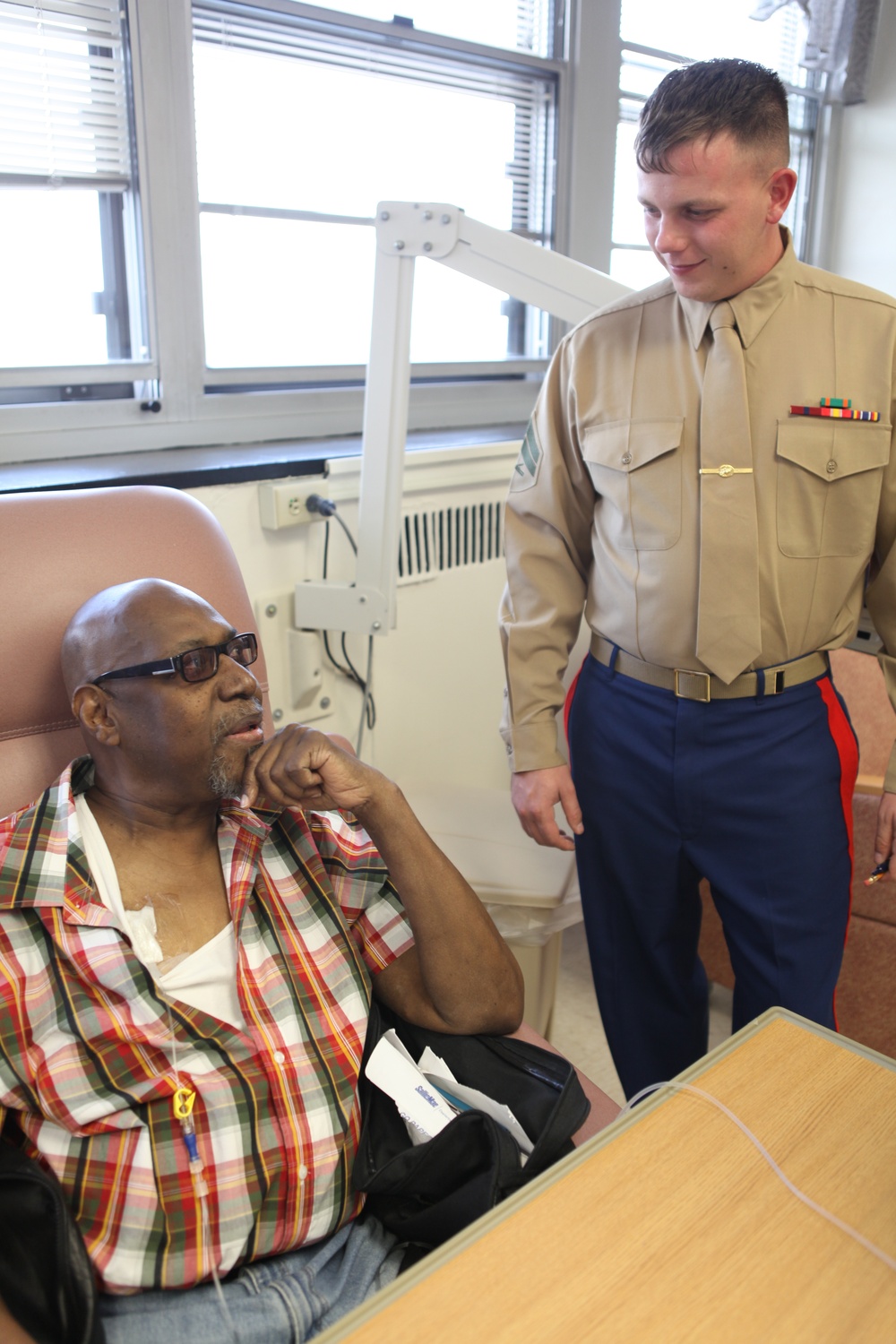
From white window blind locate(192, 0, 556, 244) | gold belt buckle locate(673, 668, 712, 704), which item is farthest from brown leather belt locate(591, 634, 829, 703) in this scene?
white window blind locate(192, 0, 556, 244)

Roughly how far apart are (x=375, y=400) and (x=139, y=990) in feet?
3.41

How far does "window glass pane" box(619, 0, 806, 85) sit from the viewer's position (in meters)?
3.08

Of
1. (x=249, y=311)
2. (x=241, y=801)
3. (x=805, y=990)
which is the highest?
(x=249, y=311)

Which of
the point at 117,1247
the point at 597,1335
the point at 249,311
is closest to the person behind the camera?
the point at 597,1335

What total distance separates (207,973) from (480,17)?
246cm

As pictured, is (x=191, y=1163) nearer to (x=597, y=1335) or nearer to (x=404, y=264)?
(x=597, y=1335)

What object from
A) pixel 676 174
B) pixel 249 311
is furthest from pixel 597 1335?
pixel 249 311


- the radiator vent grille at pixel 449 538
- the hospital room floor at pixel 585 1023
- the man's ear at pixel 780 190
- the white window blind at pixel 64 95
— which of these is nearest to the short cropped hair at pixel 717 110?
the man's ear at pixel 780 190

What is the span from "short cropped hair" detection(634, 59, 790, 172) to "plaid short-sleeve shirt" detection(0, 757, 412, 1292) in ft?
3.05

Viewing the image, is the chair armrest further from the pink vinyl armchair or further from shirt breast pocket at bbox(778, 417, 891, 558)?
shirt breast pocket at bbox(778, 417, 891, 558)

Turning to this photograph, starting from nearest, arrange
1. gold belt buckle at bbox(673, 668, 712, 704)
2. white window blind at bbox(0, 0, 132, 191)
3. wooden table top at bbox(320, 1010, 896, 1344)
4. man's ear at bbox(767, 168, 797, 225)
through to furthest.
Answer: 1. wooden table top at bbox(320, 1010, 896, 1344)
2. man's ear at bbox(767, 168, 797, 225)
3. gold belt buckle at bbox(673, 668, 712, 704)
4. white window blind at bbox(0, 0, 132, 191)

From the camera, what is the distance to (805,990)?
4.64 ft

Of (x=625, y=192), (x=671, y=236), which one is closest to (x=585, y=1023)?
(x=671, y=236)

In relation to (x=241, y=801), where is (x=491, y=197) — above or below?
above
